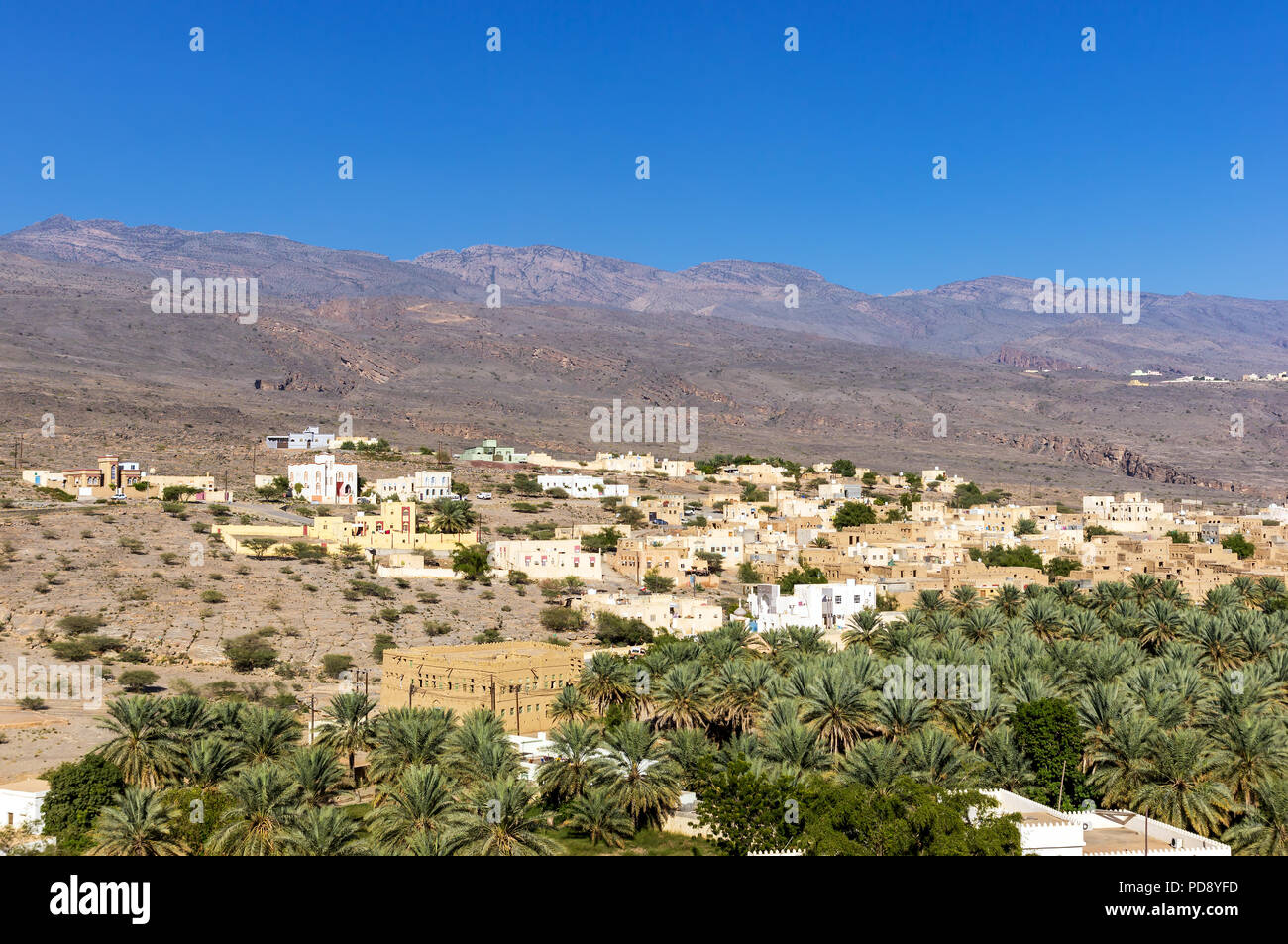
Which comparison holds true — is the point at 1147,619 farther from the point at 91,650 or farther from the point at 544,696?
the point at 91,650

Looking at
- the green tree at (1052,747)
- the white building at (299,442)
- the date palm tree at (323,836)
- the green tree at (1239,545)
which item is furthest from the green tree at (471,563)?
the white building at (299,442)

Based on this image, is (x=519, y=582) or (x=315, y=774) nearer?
(x=315, y=774)

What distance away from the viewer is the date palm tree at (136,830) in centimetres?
2447

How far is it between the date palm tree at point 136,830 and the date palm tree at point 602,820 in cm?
905

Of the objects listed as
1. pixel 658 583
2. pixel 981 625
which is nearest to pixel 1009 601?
pixel 981 625

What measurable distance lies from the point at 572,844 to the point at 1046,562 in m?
50.5

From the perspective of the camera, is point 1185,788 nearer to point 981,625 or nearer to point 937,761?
point 937,761

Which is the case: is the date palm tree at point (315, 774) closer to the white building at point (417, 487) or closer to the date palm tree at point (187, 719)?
the date palm tree at point (187, 719)

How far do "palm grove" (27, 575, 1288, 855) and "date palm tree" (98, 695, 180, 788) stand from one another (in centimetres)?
6

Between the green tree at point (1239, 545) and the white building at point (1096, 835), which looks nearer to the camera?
the white building at point (1096, 835)

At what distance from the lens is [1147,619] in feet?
162

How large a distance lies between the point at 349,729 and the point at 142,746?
5.34 m

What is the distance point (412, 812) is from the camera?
1025 inches

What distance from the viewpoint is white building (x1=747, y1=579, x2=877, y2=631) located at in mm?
53531
